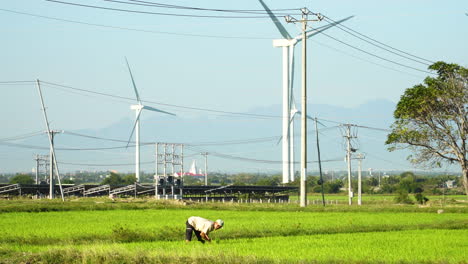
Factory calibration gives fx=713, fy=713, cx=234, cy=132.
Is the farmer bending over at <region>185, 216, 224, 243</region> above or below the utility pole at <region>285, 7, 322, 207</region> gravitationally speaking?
below

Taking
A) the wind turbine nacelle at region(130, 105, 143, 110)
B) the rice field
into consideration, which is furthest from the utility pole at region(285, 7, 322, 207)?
the wind turbine nacelle at region(130, 105, 143, 110)

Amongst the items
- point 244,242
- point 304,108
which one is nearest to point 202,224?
point 244,242

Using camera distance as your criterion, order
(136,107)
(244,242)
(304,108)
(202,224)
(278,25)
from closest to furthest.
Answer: (202,224) < (244,242) < (304,108) < (278,25) < (136,107)

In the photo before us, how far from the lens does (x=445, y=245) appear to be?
21359 mm

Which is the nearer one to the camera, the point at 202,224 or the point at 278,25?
Result: the point at 202,224

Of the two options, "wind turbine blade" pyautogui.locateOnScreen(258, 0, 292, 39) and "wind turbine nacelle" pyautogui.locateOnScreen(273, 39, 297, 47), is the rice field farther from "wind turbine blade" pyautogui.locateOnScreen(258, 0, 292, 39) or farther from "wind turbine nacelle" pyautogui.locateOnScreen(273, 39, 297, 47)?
"wind turbine nacelle" pyautogui.locateOnScreen(273, 39, 297, 47)

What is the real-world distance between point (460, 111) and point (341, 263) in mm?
29059

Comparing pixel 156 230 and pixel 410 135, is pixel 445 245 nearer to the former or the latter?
pixel 156 230

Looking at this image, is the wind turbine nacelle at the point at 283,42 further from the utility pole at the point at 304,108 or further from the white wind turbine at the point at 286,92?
the utility pole at the point at 304,108

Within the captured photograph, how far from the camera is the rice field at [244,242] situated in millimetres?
16641

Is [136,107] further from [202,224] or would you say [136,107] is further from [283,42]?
[202,224]

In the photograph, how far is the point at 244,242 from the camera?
22219 mm

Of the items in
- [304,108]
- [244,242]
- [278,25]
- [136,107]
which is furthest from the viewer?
[136,107]

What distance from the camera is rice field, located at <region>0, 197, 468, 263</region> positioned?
1664cm
